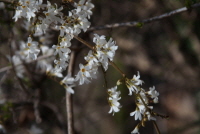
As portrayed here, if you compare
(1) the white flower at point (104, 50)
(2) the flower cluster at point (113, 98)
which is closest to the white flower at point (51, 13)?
(1) the white flower at point (104, 50)

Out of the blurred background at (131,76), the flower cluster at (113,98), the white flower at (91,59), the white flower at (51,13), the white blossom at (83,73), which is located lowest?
the flower cluster at (113,98)

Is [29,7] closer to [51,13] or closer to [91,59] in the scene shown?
[51,13]

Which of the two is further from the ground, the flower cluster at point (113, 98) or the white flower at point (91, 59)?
the white flower at point (91, 59)

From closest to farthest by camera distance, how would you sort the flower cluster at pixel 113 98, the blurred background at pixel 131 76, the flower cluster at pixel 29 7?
the flower cluster at pixel 29 7 → the flower cluster at pixel 113 98 → the blurred background at pixel 131 76

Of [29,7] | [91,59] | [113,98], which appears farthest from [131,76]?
Result: [29,7]

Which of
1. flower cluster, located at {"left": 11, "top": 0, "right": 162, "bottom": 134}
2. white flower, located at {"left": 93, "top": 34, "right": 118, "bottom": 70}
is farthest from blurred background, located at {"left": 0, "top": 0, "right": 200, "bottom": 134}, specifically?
white flower, located at {"left": 93, "top": 34, "right": 118, "bottom": 70}

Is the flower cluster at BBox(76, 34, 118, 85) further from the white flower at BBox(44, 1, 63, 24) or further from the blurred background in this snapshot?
the blurred background

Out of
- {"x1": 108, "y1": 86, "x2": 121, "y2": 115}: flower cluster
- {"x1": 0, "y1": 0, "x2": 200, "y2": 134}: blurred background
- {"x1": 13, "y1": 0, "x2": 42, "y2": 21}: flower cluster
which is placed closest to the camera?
{"x1": 13, "y1": 0, "x2": 42, "y2": 21}: flower cluster

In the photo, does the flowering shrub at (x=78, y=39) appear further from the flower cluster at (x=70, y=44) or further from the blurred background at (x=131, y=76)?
the blurred background at (x=131, y=76)
